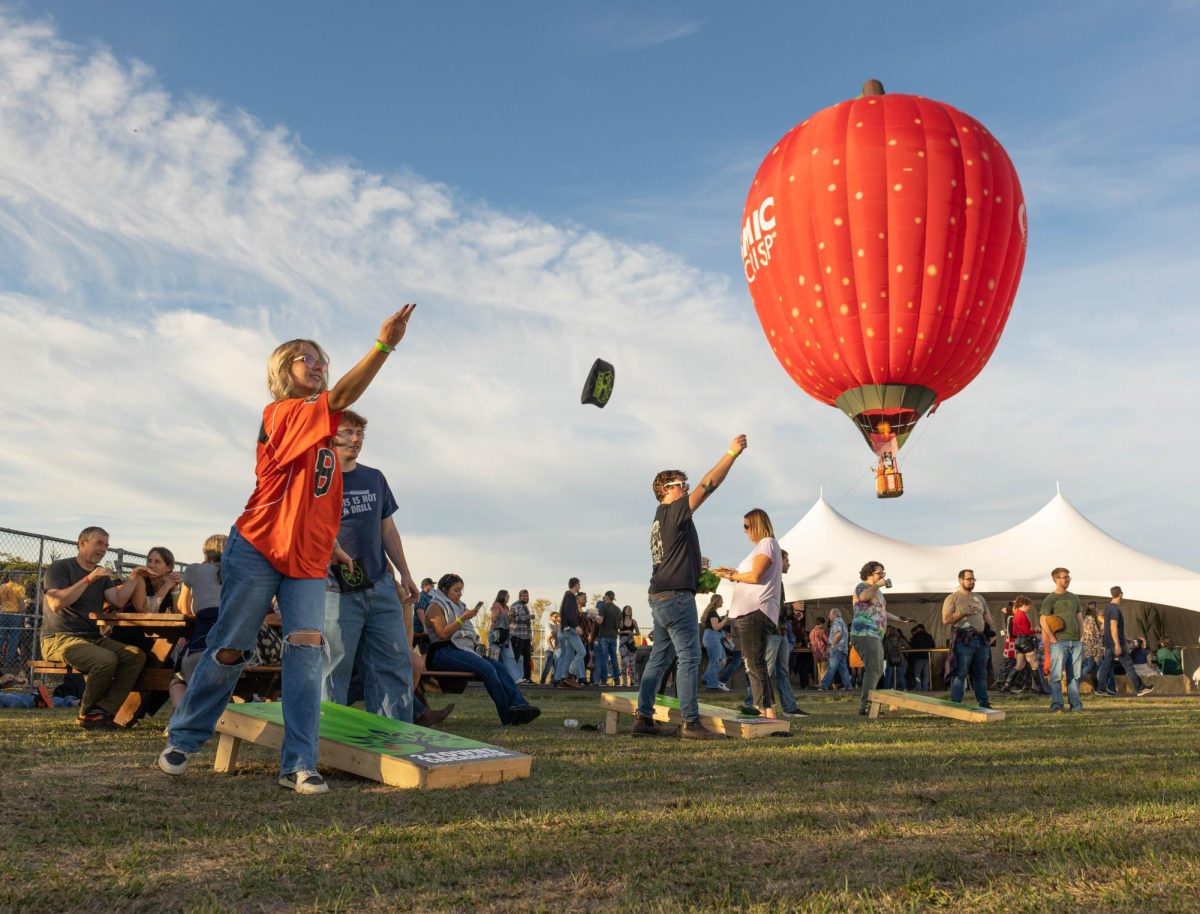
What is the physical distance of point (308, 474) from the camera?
171 inches

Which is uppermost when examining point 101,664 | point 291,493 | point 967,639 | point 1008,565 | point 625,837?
point 1008,565

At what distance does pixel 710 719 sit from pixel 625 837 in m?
4.32

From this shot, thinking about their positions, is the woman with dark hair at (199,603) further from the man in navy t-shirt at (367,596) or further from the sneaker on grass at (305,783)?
the sneaker on grass at (305,783)

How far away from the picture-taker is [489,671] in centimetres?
878

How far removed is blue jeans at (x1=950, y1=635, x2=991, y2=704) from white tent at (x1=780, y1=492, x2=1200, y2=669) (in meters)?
12.4

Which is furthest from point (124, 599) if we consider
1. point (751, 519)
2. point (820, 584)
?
point (820, 584)

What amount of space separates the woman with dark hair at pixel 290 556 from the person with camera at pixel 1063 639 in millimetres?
10828

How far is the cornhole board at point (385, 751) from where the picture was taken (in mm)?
4352

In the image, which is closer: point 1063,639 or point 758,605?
point 758,605

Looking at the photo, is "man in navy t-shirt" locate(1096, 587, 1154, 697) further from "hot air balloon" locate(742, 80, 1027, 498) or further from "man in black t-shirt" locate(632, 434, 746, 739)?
"man in black t-shirt" locate(632, 434, 746, 739)

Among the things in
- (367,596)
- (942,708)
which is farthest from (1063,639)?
(367,596)

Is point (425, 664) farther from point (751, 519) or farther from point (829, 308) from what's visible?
point (829, 308)

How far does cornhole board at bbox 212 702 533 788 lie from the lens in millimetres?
4352

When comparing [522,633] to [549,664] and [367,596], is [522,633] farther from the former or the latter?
[367,596]
